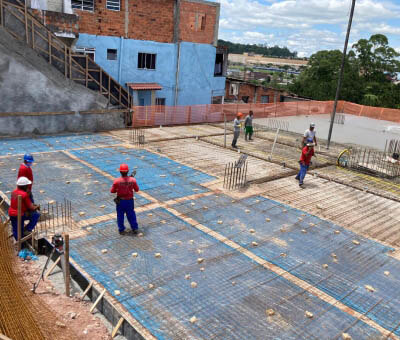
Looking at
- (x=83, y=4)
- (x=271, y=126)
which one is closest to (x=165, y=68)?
(x=83, y=4)

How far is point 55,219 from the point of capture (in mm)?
10023

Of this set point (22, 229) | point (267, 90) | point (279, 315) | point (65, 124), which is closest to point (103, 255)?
point (22, 229)

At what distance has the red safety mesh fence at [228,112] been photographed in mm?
24219

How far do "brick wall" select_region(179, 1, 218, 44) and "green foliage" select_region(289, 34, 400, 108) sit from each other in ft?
77.2

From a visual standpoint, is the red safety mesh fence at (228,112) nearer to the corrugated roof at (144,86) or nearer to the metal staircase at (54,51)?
the metal staircase at (54,51)

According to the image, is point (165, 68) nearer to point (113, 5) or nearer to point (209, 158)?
point (113, 5)

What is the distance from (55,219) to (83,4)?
1992 cm

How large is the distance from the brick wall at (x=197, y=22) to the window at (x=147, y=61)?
3.03 m

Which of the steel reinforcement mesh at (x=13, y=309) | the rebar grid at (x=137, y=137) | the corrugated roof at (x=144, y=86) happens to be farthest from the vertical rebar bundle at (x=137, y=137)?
the steel reinforcement mesh at (x=13, y=309)

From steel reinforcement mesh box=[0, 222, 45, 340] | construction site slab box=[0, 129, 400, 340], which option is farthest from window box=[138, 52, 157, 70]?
steel reinforcement mesh box=[0, 222, 45, 340]

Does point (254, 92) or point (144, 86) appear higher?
point (144, 86)

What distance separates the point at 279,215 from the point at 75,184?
6842 mm

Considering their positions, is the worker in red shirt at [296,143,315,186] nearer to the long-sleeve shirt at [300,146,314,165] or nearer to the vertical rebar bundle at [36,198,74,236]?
the long-sleeve shirt at [300,146,314,165]

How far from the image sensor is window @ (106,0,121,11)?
25.9 meters
